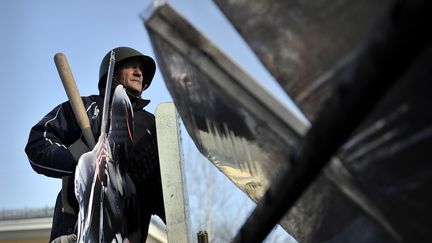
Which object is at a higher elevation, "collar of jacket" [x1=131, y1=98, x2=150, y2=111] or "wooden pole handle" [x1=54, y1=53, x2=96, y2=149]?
"wooden pole handle" [x1=54, y1=53, x2=96, y2=149]

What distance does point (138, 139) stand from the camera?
333 cm

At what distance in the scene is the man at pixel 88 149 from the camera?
9.70 feet

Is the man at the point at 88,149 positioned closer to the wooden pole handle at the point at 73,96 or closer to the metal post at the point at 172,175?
the wooden pole handle at the point at 73,96

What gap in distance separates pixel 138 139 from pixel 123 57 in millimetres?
604

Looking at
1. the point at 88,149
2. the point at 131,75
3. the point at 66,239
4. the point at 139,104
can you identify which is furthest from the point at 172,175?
the point at 131,75

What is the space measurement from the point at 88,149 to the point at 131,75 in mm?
786

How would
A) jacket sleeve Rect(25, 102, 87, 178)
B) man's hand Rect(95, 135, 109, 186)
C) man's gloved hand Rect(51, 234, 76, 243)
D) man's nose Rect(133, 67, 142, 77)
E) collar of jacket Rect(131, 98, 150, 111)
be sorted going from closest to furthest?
man's hand Rect(95, 135, 109, 186)
man's gloved hand Rect(51, 234, 76, 243)
jacket sleeve Rect(25, 102, 87, 178)
collar of jacket Rect(131, 98, 150, 111)
man's nose Rect(133, 67, 142, 77)

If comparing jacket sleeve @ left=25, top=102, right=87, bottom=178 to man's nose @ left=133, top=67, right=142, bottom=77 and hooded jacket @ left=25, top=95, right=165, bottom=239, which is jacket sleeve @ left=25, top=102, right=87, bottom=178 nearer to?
hooded jacket @ left=25, top=95, right=165, bottom=239

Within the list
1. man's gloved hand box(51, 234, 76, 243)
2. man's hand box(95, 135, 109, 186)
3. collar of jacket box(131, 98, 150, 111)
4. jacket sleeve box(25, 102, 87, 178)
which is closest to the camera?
man's hand box(95, 135, 109, 186)

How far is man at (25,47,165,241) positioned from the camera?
9.70ft

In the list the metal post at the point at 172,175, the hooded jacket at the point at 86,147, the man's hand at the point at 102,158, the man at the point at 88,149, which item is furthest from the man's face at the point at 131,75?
the man's hand at the point at 102,158

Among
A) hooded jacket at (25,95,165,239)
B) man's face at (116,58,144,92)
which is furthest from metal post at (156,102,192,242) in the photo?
man's face at (116,58,144,92)

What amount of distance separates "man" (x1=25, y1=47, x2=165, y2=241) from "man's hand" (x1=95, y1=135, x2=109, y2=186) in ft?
1.05

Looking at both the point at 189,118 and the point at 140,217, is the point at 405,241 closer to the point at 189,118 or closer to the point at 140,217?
the point at 189,118
